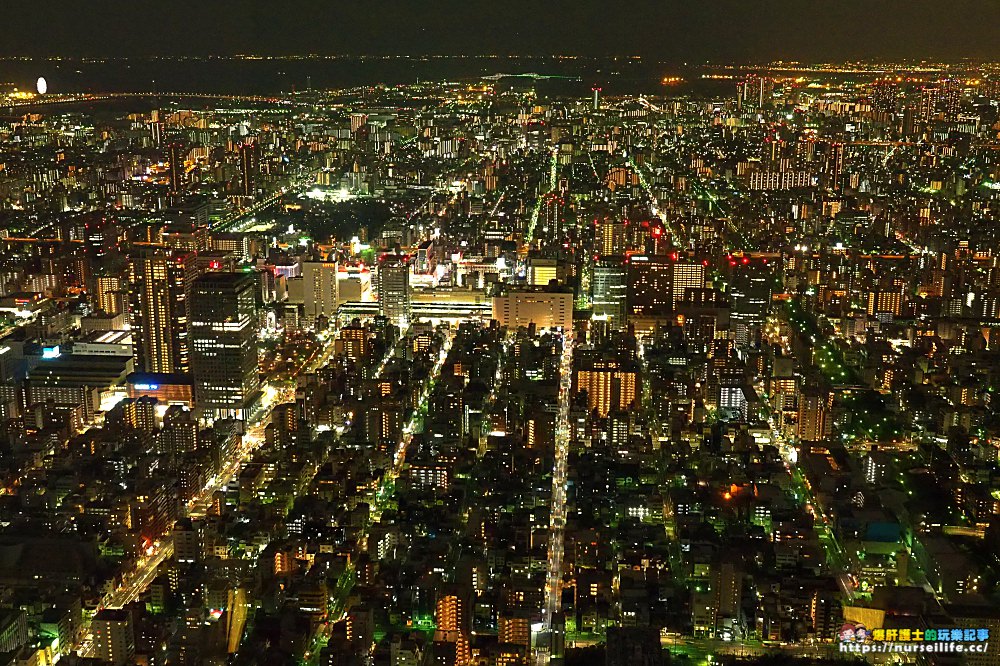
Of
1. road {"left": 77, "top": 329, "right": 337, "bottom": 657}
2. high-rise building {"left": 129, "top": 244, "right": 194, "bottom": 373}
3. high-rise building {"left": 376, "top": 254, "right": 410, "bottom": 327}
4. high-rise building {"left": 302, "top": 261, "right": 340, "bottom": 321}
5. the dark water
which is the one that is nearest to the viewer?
road {"left": 77, "top": 329, "right": 337, "bottom": 657}

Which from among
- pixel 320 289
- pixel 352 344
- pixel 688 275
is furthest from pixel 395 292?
pixel 688 275

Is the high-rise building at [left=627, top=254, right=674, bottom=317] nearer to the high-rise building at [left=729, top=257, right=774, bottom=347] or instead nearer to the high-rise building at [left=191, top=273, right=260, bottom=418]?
the high-rise building at [left=729, top=257, right=774, bottom=347]

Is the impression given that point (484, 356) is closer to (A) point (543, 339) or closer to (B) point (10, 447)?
(A) point (543, 339)

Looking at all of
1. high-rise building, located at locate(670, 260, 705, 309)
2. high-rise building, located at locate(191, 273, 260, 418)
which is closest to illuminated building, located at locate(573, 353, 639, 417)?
high-rise building, located at locate(191, 273, 260, 418)

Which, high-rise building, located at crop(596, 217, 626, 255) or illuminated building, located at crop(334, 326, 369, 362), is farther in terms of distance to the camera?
high-rise building, located at crop(596, 217, 626, 255)

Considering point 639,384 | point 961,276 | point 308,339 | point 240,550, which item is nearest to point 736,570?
point 240,550

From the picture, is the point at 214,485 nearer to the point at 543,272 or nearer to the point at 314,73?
the point at 543,272
